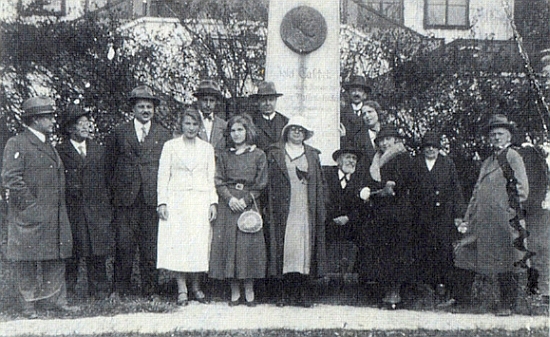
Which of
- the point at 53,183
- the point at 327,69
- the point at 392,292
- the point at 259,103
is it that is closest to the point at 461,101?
the point at 327,69

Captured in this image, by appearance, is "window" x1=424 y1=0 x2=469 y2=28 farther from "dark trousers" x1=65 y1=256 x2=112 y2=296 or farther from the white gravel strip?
"dark trousers" x1=65 y1=256 x2=112 y2=296

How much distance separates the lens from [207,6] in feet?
37.3

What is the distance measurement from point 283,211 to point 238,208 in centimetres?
40

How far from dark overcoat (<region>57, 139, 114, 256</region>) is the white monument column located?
2.28 m

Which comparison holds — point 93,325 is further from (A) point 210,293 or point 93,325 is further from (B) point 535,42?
(B) point 535,42

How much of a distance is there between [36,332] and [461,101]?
6.77m

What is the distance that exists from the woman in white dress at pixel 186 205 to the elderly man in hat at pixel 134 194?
0.62 ft

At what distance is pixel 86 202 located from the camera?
21.3ft

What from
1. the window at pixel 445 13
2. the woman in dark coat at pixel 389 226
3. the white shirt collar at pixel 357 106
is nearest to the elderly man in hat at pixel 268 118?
the white shirt collar at pixel 357 106

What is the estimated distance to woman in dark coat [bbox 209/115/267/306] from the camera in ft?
20.9

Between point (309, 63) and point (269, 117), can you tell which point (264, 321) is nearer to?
point (269, 117)

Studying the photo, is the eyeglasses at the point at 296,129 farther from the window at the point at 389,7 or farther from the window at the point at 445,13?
the window at the point at 445,13

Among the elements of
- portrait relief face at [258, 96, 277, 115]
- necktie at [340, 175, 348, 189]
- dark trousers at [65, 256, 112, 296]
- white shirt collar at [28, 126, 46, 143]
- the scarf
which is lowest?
dark trousers at [65, 256, 112, 296]

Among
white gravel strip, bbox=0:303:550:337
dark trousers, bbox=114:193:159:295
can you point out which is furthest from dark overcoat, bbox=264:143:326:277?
dark trousers, bbox=114:193:159:295
